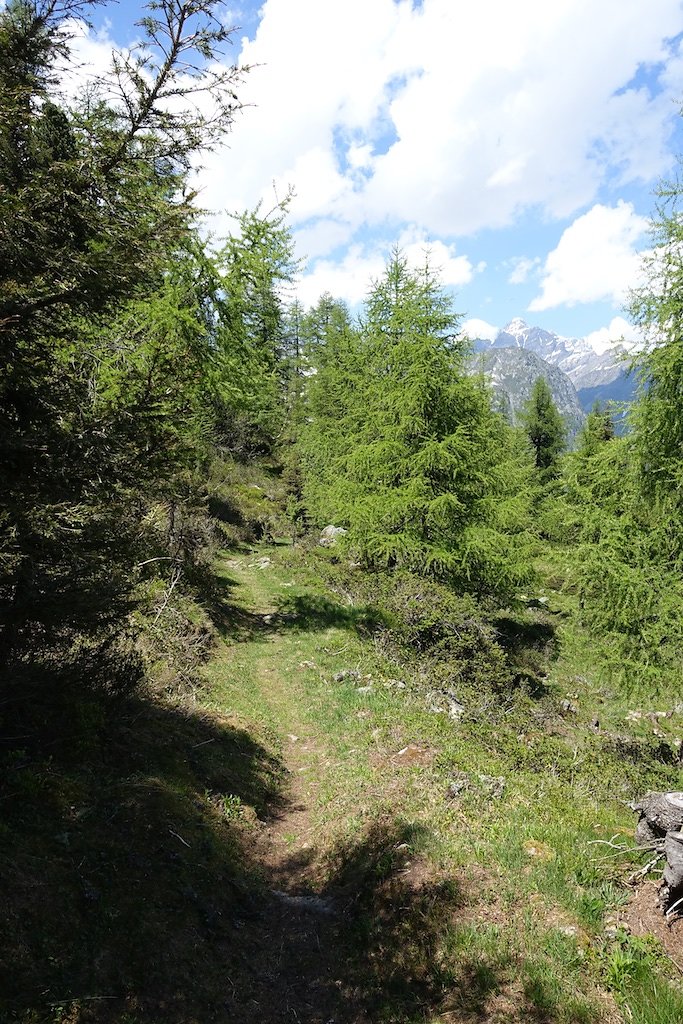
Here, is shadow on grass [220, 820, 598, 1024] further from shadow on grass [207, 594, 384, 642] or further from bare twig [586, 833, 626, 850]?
shadow on grass [207, 594, 384, 642]

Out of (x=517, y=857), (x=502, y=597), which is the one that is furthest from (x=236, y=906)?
(x=502, y=597)

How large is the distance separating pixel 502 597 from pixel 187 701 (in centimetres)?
982

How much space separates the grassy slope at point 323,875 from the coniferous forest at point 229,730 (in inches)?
1.3

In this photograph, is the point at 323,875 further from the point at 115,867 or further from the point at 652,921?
the point at 652,921

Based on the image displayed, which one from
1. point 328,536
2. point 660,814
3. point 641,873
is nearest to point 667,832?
point 660,814

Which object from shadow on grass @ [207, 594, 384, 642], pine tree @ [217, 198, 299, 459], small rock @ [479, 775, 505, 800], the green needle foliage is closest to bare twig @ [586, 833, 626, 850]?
small rock @ [479, 775, 505, 800]

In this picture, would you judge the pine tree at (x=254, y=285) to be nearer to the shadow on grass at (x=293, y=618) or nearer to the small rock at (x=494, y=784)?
the shadow on grass at (x=293, y=618)

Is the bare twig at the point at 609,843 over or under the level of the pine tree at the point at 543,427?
under

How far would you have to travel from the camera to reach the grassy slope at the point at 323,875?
4.50 meters

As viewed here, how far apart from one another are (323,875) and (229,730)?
11.7 ft

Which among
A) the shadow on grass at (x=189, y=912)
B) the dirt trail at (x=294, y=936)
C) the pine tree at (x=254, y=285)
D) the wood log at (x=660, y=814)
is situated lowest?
the dirt trail at (x=294, y=936)

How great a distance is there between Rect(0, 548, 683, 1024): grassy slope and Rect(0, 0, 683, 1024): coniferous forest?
0.11 feet

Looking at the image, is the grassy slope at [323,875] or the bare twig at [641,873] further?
the bare twig at [641,873]

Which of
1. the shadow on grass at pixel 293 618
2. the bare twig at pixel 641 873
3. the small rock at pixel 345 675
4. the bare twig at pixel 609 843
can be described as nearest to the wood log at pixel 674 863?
the bare twig at pixel 641 873
